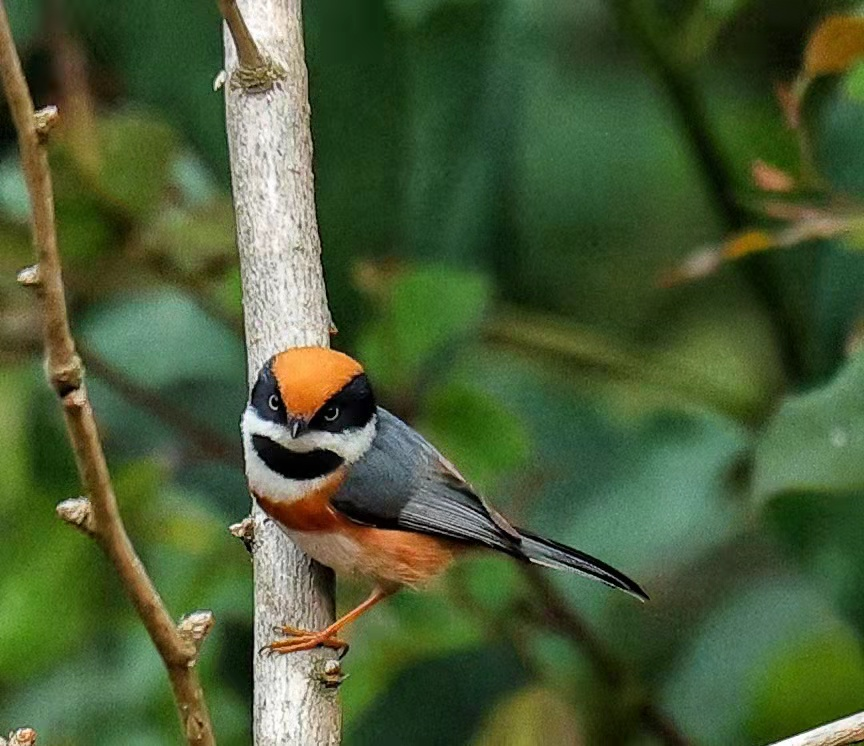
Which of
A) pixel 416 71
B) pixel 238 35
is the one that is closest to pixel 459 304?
pixel 416 71

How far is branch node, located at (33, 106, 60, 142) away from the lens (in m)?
1.11

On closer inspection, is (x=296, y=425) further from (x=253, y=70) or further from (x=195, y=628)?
(x=195, y=628)

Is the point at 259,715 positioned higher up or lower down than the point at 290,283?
lower down

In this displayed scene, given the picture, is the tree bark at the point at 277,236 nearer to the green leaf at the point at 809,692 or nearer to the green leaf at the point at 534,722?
the green leaf at the point at 534,722

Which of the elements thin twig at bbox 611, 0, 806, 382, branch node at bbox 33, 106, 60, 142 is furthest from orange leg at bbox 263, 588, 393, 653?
thin twig at bbox 611, 0, 806, 382

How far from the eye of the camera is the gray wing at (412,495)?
222 centimetres

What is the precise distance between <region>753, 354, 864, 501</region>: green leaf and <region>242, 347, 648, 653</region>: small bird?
359 millimetres

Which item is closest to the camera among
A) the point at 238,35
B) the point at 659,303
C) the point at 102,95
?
the point at 238,35

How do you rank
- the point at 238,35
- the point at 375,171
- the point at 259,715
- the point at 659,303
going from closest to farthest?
the point at 259,715 → the point at 238,35 → the point at 375,171 → the point at 659,303

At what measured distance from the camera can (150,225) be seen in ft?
8.79

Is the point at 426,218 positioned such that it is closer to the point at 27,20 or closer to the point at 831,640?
the point at 27,20

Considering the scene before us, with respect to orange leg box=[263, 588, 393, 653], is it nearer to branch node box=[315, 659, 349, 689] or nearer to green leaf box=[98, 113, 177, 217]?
branch node box=[315, 659, 349, 689]

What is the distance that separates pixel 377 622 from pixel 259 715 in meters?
0.88

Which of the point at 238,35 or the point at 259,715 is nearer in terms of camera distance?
the point at 259,715
